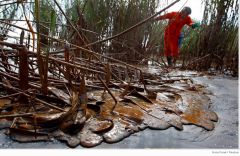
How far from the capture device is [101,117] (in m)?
1.08

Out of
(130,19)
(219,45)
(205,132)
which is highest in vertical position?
(130,19)

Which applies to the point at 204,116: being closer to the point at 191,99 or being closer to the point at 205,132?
the point at 205,132

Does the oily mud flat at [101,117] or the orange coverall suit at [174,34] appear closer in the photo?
the oily mud flat at [101,117]

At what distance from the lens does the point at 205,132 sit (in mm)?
1088

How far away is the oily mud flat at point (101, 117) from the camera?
2.96ft

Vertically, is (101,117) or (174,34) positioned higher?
(174,34)

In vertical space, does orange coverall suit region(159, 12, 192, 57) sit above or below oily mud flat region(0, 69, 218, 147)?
above

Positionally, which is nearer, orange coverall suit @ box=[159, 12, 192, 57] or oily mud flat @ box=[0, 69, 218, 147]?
oily mud flat @ box=[0, 69, 218, 147]

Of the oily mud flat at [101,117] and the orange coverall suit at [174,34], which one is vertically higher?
the orange coverall suit at [174,34]

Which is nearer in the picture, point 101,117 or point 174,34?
point 101,117

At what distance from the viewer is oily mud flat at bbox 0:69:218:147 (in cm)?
90

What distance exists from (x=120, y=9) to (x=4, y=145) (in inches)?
128
